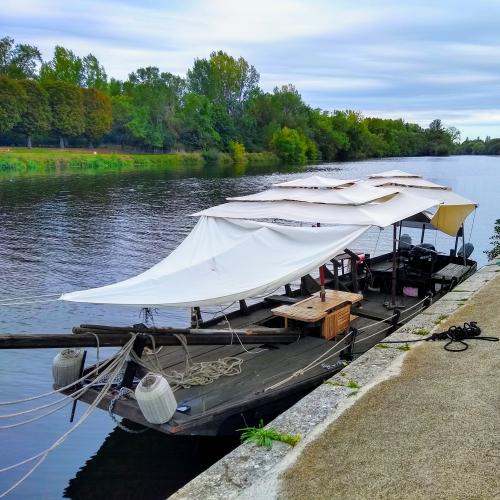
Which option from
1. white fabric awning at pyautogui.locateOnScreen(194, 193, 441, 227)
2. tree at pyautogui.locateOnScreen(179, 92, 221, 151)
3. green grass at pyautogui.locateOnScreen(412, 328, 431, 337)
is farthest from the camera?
tree at pyautogui.locateOnScreen(179, 92, 221, 151)

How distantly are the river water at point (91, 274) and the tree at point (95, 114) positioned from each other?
36.2 m

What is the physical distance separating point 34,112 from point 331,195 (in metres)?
82.6

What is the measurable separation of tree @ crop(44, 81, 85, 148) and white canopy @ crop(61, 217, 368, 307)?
3365 inches

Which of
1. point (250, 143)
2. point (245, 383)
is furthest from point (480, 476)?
point (250, 143)

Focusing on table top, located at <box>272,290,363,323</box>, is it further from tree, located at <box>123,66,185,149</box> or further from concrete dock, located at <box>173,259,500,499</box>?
tree, located at <box>123,66,185,149</box>

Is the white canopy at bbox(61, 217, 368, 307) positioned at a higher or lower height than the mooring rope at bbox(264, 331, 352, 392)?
higher

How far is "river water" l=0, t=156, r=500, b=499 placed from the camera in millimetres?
8689

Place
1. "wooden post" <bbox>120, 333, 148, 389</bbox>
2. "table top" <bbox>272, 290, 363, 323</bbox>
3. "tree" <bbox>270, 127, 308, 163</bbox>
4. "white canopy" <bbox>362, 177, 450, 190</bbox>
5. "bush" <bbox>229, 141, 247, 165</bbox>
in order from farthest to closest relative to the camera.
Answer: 1. "tree" <bbox>270, 127, 308, 163</bbox>
2. "bush" <bbox>229, 141, 247, 165</bbox>
3. "white canopy" <bbox>362, 177, 450, 190</bbox>
4. "table top" <bbox>272, 290, 363, 323</bbox>
5. "wooden post" <bbox>120, 333, 148, 389</bbox>

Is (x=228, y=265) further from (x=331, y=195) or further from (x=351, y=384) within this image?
(x=351, y=384)

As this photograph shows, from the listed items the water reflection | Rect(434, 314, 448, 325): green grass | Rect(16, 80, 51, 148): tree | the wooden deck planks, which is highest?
Rect(16, 80, 51, 148): tree

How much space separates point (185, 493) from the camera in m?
5.12

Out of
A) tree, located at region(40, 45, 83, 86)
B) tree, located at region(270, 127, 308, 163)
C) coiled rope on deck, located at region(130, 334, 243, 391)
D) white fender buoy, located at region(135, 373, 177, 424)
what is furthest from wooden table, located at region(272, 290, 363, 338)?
tree, located at region(40, 45, 83, 86)

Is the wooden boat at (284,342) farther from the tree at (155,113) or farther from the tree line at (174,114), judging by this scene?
the tree at (155,113)

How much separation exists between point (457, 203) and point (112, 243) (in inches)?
722
